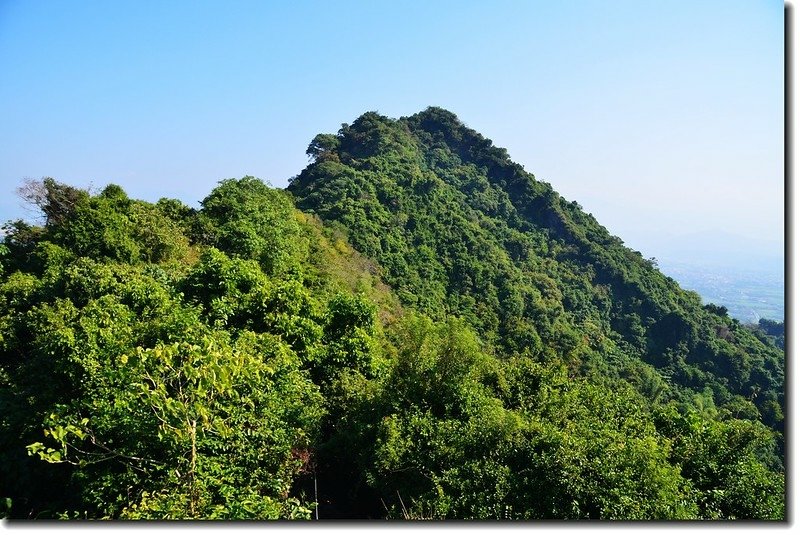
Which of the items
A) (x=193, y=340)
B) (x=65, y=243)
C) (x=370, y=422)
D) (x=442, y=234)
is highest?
(x=442, y=234)

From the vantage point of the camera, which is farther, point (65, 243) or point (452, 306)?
point (452, 306)

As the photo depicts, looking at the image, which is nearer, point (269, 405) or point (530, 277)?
point (269, 405)

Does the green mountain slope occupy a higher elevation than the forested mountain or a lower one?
higher

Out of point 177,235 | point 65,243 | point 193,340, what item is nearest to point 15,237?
point 65,243

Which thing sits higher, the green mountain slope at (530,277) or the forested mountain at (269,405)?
the green mountain slope at (530,277)

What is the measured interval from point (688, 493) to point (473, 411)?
2.79 metres

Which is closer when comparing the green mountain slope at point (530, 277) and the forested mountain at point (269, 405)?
the forested mountain at point (269, 405)

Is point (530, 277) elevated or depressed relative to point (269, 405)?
elevated

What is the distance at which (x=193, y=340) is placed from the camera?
621cm

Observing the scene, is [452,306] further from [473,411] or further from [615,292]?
[473,411]

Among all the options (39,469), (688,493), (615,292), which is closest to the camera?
(688,493)

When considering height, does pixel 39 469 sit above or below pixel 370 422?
below

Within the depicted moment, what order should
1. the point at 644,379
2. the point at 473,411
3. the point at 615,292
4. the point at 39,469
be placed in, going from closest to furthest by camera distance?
the point at 39,469
the point at 473,411
the point at 644,379
the point at 615,292

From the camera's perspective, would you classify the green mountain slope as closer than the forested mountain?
No
